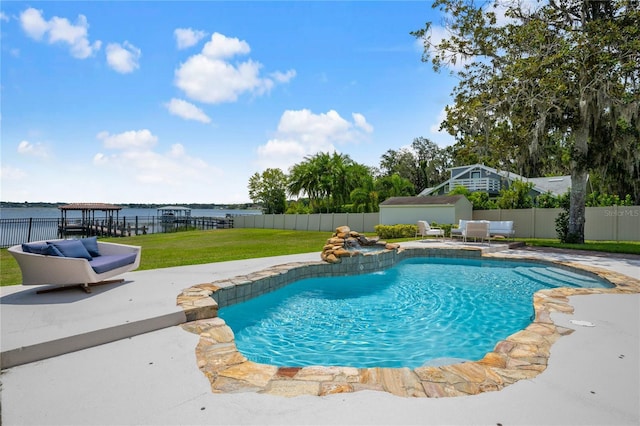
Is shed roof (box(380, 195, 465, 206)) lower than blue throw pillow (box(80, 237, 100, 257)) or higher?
higher

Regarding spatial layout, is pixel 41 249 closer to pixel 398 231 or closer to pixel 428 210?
pixel 398 231

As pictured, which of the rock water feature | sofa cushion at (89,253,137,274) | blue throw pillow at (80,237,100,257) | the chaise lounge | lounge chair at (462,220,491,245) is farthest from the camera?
lounge chair at (462,220,491,245)

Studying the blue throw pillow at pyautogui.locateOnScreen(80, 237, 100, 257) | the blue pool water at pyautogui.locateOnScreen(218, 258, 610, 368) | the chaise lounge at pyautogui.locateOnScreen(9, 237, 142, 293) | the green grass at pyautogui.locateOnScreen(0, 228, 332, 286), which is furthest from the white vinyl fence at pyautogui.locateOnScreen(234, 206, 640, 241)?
the blue throw pillow at pyautogui.locateOnScreen(80, 237, 100, 257)

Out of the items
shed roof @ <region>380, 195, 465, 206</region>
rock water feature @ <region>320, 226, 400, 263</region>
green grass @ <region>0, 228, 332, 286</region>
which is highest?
shed roof @ <region>380, 195, 465, 206</region>

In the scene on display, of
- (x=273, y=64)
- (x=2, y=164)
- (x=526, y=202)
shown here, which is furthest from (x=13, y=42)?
(x=526, y=202)

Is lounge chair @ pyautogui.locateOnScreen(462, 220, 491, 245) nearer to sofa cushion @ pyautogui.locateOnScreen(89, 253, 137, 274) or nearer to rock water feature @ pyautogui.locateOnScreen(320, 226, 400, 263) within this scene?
rock water feature @ pyautogui.locateOnScreen(320, 226, 400, 263)

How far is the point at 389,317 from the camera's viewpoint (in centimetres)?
516

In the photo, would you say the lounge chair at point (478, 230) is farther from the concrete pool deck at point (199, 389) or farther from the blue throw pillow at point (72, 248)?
the blue throw pillow at point (72, 248)

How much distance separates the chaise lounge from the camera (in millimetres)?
4688

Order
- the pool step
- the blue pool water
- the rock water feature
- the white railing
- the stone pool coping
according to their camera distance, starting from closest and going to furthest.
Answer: the stone pool coping, the blue pool water, the pool step, the rock water feature, the white railing

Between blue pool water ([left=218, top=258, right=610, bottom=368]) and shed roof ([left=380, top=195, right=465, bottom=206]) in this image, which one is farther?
shed roof ([left=380, top=195, right=465, bottom=206])

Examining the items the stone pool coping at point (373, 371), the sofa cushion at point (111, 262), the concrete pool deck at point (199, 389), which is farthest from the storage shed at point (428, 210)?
the sofa cushion at point (111, 262)

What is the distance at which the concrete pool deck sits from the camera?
6.91 feet

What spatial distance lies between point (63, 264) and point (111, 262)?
0.70 meters
